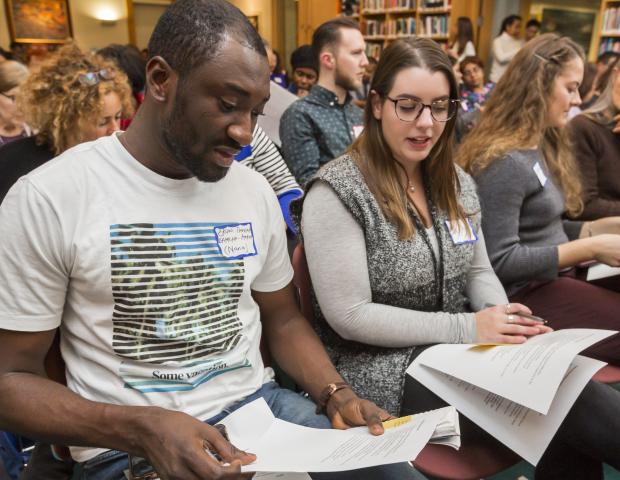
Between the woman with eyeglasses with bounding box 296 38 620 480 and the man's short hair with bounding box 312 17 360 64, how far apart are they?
1537 millimetres

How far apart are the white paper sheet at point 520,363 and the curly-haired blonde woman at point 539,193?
48 cm

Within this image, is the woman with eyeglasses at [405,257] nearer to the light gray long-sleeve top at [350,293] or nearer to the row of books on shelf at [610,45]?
the light gray long-sleeve top at [350,293]

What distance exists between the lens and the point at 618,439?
1089mm

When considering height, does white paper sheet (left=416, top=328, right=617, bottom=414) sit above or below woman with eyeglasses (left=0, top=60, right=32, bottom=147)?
below

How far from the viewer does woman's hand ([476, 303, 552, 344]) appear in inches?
47.4

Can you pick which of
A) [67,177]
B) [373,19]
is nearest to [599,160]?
[67,177]

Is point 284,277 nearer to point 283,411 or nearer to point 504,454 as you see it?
point 283,411

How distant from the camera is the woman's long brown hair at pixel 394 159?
1.31m

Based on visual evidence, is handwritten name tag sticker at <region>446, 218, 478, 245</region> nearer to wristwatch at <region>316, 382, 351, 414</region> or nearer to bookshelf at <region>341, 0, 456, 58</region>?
wristwatch at <region>316, 382, 351, 414</region>

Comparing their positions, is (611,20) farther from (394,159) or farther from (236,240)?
(236,240)

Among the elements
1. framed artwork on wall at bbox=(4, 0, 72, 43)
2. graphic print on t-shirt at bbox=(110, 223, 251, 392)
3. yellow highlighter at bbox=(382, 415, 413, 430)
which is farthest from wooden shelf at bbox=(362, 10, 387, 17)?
yellow highlighter at bbox=(382, 415, 413, 430)

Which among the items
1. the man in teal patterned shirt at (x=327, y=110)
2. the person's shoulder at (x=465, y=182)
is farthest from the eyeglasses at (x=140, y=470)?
the man in teal patterned shirt at (x=327, y=110)

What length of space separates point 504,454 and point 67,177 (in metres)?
1.06

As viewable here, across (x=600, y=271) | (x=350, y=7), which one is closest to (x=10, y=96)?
(x=600, y=271)
